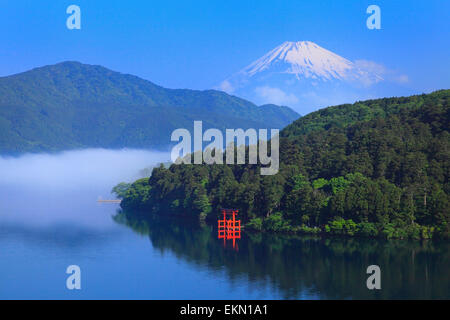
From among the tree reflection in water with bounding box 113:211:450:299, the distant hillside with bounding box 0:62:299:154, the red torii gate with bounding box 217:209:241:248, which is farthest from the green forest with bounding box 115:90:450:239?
the distant hillside with bounding box 0:62:299:154

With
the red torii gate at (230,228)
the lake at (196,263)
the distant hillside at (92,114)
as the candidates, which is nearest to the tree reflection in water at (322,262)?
the lake at (196,263)

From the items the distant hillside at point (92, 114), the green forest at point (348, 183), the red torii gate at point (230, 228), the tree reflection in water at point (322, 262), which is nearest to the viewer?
the tree reflection in water at point (322, 262)

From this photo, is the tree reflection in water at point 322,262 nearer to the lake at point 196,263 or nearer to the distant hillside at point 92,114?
the lake at point 196,263

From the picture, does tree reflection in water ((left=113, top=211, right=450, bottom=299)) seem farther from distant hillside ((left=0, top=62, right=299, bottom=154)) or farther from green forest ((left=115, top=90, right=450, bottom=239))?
distant hillside ((left=0, top=62, right=299, bottom=154))

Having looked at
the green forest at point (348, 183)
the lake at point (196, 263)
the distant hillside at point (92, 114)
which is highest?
the distant hillside at point (92, 114)

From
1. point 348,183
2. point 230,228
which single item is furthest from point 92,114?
point 348,183
